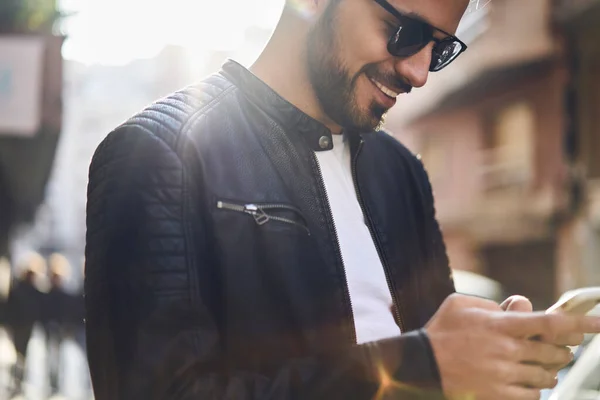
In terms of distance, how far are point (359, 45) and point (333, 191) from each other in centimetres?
32

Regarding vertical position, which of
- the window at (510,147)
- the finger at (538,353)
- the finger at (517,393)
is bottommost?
the window at (510,147)

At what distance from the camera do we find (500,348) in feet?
3.86

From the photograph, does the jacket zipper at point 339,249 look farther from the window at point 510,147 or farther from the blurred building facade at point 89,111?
the blurred building facade at point 89,111

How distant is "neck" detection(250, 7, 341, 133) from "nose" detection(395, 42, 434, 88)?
0.66ft

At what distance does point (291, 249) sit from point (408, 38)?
1.56 ft

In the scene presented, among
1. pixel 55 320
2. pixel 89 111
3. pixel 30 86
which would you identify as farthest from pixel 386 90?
pixel 89 111

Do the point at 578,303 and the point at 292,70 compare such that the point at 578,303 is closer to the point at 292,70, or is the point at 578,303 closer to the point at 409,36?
the point at 409,36

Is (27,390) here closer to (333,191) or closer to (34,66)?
(34,66)

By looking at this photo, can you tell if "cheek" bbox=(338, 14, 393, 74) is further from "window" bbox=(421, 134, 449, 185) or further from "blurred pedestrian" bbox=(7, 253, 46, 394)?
"window" bbox=(421, 134, 449, 185)

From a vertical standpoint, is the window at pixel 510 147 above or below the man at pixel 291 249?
below

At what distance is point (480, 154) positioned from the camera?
17266 mm

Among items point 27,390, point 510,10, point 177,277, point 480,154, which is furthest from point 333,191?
point 480,154

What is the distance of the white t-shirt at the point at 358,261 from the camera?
1590 millimetres

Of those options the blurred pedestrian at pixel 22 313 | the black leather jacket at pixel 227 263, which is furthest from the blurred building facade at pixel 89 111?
the black leather jacket at pixel 227 263
